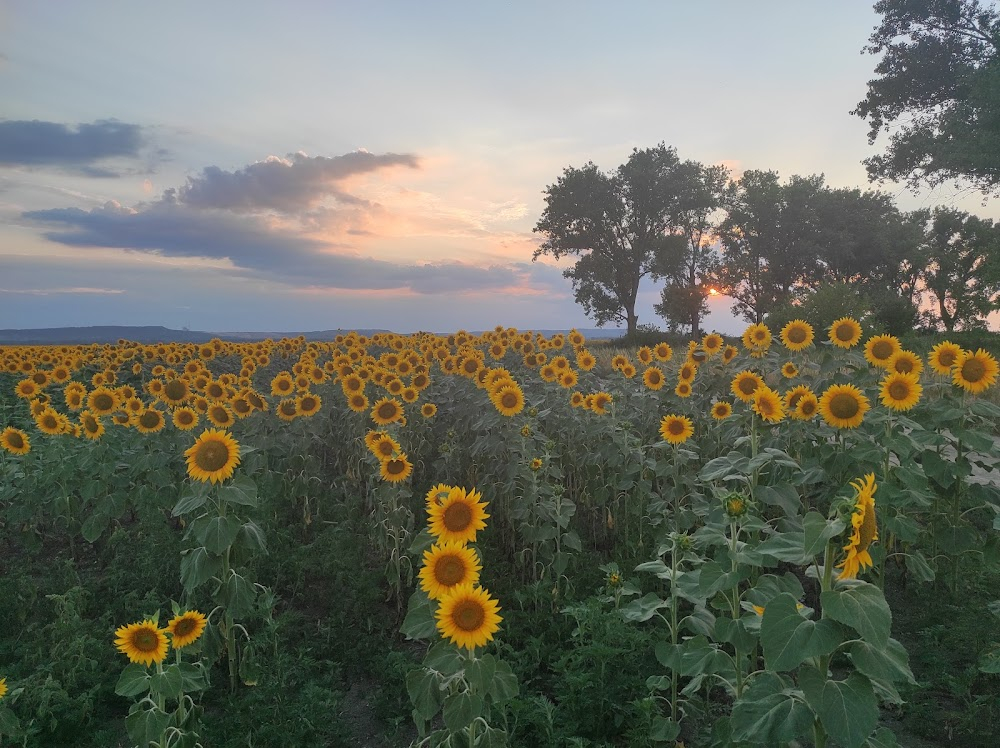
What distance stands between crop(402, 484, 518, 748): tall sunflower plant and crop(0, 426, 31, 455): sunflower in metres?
5.44

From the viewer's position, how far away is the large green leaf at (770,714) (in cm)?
240

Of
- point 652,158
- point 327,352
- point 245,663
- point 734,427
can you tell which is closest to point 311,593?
point 245,663

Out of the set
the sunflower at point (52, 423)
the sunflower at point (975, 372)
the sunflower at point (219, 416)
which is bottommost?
the sunflower at point (52, 423)

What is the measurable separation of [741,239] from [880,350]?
4180cm

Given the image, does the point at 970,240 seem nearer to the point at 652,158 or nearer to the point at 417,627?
the point at 652,158

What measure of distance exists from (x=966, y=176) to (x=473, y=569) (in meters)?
34.9

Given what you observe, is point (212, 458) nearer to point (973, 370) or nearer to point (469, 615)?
point (469, 615)

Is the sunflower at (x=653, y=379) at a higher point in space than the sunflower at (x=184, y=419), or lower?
higher

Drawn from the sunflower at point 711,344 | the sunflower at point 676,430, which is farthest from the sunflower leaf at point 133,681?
the sunflower at point 711,344

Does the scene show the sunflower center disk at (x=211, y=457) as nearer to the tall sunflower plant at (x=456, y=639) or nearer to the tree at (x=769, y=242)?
the tall sunflower plant at (x=456, y=639)

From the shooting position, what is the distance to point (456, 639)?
2.69 m

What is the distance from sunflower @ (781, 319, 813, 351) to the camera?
7.02 metres

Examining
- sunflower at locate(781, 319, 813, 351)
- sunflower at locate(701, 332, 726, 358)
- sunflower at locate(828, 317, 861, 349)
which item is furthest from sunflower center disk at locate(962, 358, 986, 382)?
sunflower at locate(701, 332, 726, 358)

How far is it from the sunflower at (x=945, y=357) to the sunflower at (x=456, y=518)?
4410 millimetres
